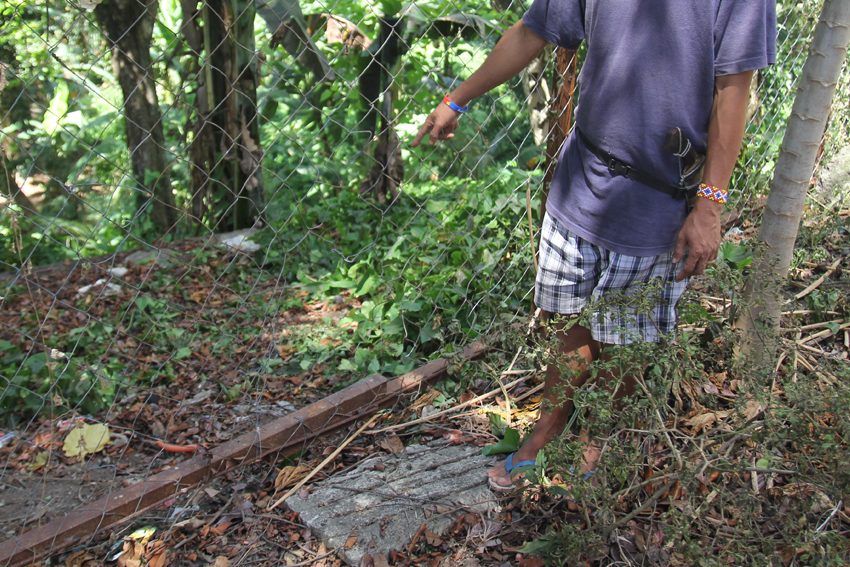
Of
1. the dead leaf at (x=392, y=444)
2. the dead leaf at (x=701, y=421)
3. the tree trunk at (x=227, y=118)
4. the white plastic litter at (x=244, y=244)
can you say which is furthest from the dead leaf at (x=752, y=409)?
the tree trunk at (x=227, y=118)

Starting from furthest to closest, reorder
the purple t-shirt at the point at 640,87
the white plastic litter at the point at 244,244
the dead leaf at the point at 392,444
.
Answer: the white plastic litter at the point at 244,244
the dead leaf at the point at 392,444
the purple t-shirt at the point at 640,87

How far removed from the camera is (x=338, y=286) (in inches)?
140

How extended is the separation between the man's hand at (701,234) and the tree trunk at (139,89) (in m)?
3.06

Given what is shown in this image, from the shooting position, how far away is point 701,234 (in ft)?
5.74

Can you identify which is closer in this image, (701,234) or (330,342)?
(701,234)

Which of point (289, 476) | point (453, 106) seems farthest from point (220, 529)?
point (453, 106)

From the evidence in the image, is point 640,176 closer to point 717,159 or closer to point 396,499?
point 717,159

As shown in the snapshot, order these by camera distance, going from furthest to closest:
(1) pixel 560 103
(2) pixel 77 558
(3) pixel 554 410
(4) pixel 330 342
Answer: (4) pixel 330 342 < (1) pixel 560 103 < (3) pixel 554 410 < (2) pixel 77 558

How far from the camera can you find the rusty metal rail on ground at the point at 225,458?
69.0 inches

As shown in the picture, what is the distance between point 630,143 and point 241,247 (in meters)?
3.08

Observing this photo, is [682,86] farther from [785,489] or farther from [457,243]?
[457,243]

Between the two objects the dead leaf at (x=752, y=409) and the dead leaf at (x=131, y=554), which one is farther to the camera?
the dead leaf at (x=752, y=409)

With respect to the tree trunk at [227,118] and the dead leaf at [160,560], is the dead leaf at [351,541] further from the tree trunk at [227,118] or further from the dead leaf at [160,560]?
the tree trunk at [227,118]

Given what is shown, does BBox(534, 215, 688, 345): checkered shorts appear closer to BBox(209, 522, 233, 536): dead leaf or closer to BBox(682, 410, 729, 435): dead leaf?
BBox(682, 410, 729, 435): dead leaf
